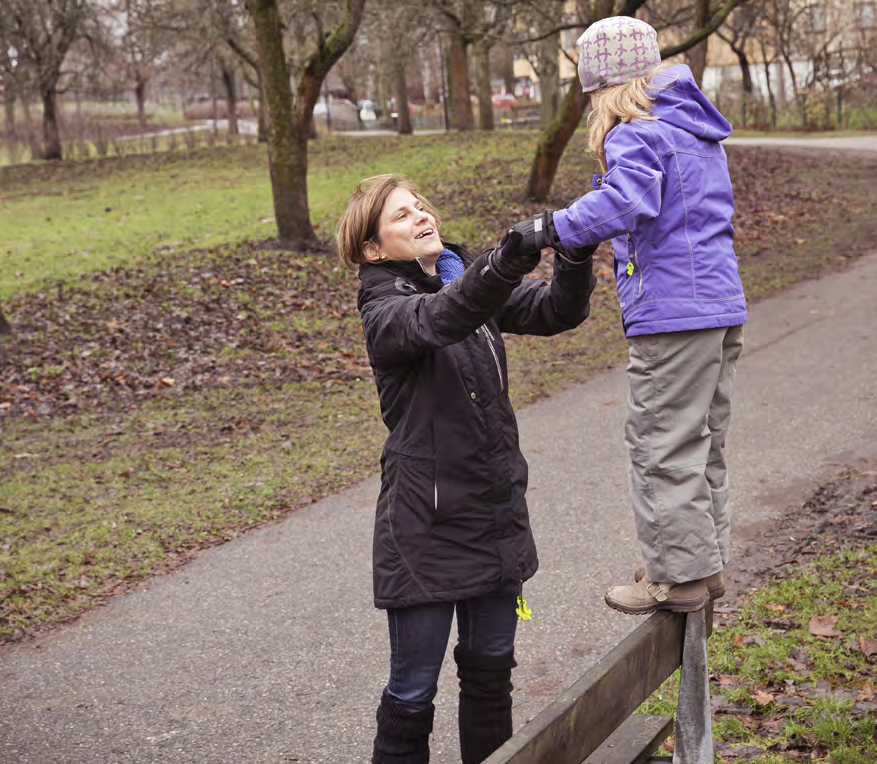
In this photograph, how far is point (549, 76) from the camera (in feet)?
116

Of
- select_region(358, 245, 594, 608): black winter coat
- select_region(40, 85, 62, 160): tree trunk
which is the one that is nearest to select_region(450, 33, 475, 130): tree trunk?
select_region(40, 85, 62, 160): tree trunk

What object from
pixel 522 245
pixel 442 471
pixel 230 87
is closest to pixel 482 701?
pixel 442 471

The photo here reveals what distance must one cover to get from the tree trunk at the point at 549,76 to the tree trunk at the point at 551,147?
14.7m

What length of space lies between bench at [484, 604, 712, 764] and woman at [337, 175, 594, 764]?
383 millimetres

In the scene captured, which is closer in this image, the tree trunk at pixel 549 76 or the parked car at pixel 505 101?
the tree trunk at pixel 549 76

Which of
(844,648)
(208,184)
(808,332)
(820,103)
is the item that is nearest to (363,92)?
(820,103)

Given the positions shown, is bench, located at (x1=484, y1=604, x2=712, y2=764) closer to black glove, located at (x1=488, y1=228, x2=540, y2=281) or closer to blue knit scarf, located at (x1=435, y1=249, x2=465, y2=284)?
black glove, located at (x1=488, y1=228, x2=540, y2=281)

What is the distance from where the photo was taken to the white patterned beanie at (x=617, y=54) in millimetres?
2963

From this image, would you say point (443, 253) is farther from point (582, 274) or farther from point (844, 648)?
point (844, 648)

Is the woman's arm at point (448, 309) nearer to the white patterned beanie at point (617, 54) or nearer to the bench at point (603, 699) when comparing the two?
the white patterned beanie at point (617, 54)

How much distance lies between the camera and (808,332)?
11.1 metres

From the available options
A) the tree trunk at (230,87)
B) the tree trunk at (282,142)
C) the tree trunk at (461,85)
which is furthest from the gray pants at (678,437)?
the tree trunk at (230,87)

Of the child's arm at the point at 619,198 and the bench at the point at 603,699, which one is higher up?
the child's arm at the point at 619,198

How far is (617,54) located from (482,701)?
1897 mm
